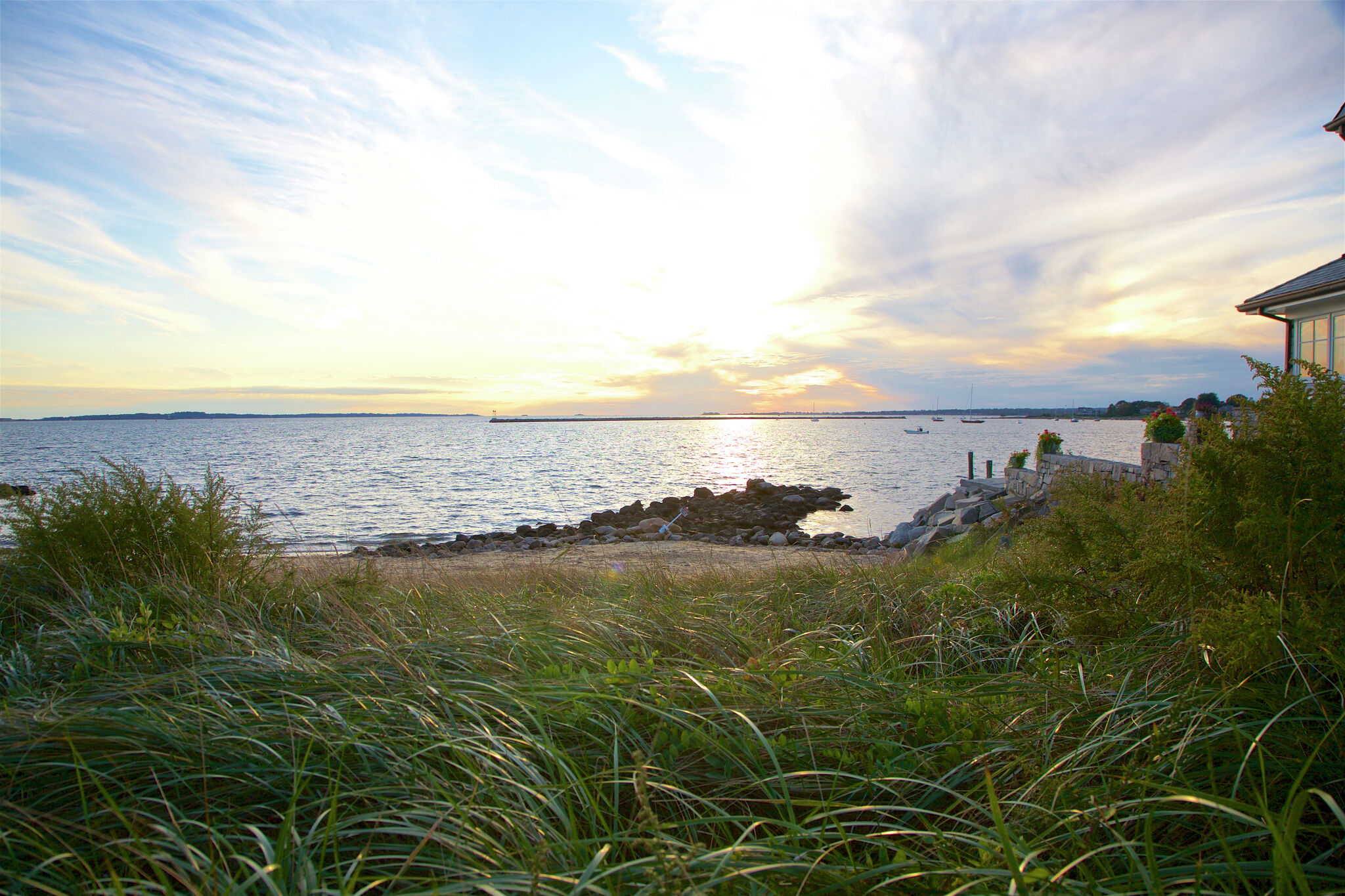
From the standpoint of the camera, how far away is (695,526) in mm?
22047

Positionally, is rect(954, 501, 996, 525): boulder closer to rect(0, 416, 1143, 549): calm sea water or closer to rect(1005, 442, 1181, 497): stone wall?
rect(1005, 442, 1181, 497): stone wall

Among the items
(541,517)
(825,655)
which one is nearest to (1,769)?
(825,655)

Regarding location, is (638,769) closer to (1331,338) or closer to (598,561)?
(598,561)

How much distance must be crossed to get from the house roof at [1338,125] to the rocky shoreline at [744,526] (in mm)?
9287

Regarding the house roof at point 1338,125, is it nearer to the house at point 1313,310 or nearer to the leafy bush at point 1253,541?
the house at point 1313,310

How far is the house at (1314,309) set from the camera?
1291 centimetres

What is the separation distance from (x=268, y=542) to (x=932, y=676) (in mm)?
5739

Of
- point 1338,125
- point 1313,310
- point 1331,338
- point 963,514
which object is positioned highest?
point 1338,125

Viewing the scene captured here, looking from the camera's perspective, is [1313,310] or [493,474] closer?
[1313,310]

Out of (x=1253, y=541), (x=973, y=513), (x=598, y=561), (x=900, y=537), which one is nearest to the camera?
(x=1253, y=541)

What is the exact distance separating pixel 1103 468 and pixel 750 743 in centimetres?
1227

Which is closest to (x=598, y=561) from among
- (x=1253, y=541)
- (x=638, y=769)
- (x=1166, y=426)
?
(x=1253, y=541)

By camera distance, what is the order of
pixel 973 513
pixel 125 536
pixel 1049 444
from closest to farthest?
pixel 125 536 → pixel 973 513 → pixel 1049 444

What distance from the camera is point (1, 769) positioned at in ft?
6.60
